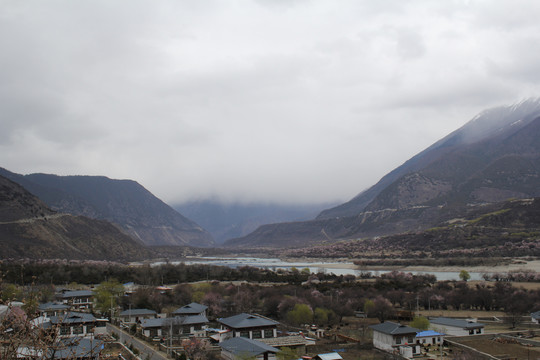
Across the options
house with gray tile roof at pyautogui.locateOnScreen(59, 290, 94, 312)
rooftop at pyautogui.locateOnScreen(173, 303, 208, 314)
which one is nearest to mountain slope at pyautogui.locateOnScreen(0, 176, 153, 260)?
house with gray tile roof at pyautogui.locateOnScreen(59, 290, 94, 312)

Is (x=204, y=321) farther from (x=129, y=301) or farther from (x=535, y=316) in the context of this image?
(x=535, y=316)

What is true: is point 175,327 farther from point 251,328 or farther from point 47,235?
point 47,235

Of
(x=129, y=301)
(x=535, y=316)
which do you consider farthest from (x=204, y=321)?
(x=535, y=316)

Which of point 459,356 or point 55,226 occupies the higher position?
point 55,226

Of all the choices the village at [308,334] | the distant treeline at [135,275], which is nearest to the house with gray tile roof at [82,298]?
the village at [308,334]

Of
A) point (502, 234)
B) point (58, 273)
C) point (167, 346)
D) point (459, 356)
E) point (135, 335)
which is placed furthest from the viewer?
point (502, 234)

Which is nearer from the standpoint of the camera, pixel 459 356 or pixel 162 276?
pixel 459 356
